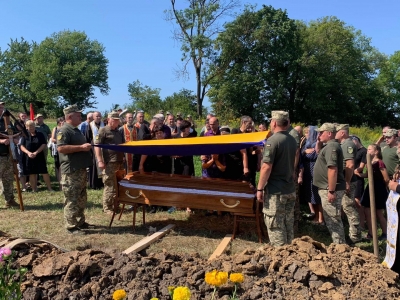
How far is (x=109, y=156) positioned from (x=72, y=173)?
1219 mm

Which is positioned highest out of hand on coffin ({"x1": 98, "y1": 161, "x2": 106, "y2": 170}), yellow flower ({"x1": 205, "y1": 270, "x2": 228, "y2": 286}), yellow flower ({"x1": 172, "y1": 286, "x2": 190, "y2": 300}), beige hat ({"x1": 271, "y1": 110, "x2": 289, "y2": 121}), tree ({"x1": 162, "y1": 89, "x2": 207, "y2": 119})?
tree ({"x1": 162, "y1": 89, "x2": 207, "y2": 119})

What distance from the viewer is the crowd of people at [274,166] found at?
4.40 meters

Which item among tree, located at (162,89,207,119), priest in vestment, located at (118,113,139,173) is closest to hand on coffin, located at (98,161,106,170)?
priest in vestment, located at (118,113,139,173)

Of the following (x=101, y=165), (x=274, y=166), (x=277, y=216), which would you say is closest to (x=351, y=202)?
(x=277, y=216)

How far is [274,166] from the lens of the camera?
439 cm

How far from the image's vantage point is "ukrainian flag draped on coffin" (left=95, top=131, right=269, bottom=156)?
5480mm

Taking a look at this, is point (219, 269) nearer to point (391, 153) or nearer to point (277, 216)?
point (277, 216)

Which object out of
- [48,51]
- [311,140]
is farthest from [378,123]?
[48,51]

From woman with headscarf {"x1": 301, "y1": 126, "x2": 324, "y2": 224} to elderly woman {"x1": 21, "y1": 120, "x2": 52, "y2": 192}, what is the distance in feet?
17.8

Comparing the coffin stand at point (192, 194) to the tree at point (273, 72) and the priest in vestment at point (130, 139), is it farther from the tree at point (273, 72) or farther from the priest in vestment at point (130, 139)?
the tree at point (273, 72)

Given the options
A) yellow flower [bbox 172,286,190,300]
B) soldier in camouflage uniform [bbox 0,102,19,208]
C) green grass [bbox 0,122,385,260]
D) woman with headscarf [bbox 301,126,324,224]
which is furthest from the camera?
soldier in camouflage uniform [bbox 0,102,19,208]

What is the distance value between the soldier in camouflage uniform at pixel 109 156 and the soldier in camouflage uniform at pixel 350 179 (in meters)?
3.54

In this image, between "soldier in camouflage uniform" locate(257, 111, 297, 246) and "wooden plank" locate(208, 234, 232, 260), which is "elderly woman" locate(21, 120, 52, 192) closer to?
"wooden plank" locate(208, 234, 232, 260)

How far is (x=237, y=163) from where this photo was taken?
6715mm
